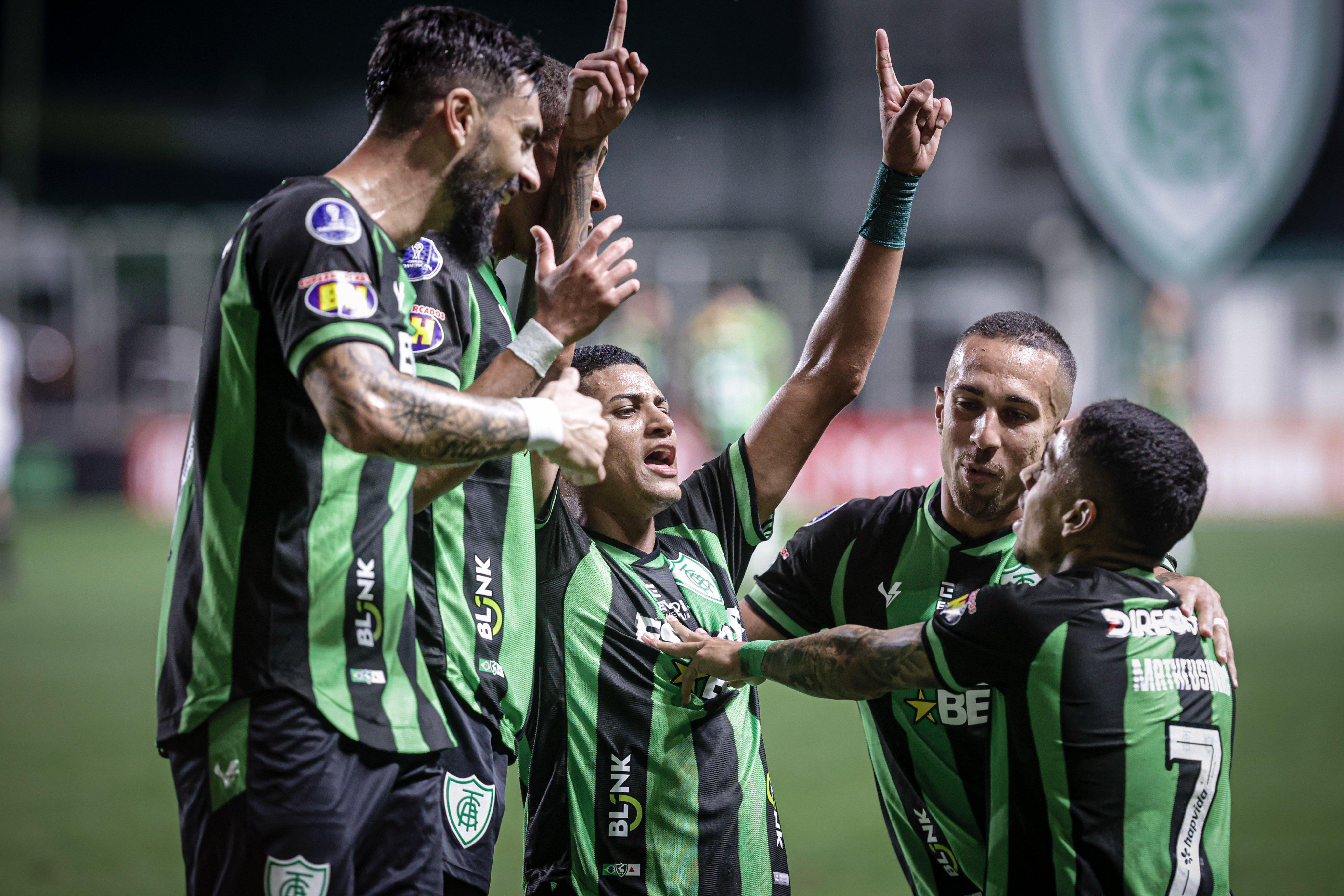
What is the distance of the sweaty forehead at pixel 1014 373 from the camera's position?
10.6ft

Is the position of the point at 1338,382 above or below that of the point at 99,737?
above

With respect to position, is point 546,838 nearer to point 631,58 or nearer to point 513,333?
point 513,333

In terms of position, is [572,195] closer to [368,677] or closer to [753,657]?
[753,657]

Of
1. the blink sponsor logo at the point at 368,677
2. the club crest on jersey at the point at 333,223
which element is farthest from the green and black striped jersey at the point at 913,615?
the club crest on jersey at the point at 333,223

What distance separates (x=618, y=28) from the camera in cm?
320

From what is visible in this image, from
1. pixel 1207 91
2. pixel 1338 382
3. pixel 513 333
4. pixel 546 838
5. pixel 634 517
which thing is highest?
pixel 1207 91

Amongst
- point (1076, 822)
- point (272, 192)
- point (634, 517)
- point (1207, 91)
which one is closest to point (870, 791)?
point (634, 517)

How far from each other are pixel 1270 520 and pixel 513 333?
1756cm

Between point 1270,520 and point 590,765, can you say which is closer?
point 590,765

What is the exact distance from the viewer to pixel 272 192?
228cm

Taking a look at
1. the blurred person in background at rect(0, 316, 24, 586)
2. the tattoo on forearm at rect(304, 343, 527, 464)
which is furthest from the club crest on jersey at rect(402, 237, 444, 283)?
the blurred person in background at rect(0, 316, 24, 586)

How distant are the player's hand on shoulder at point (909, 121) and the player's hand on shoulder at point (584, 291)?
1.02 m

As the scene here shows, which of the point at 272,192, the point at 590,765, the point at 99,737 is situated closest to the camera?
the point at 272,192

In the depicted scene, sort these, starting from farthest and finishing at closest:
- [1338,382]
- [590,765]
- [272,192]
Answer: [1338,382]
[590,765]
[272,192]
